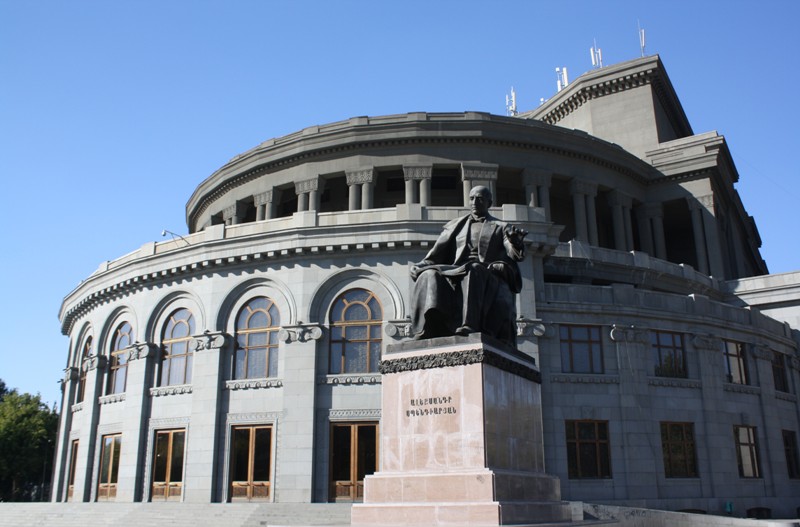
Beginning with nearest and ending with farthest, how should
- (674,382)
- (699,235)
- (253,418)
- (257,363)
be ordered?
(253,418) → (257,363) → (674,382) → (699,235)

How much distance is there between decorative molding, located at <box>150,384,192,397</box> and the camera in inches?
1289

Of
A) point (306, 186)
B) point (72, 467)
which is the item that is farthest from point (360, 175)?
point (72, 467)

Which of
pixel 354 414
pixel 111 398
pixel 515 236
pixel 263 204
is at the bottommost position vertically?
pixel 354 414

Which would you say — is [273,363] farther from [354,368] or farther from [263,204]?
[263,204]

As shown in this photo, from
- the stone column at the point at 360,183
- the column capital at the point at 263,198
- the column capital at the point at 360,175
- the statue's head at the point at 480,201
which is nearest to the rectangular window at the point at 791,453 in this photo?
the stone column at the point at 360,183

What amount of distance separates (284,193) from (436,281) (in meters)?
38.6

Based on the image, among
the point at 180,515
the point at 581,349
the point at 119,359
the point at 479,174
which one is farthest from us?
the point at 479,174

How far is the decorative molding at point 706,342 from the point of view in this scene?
33531mm

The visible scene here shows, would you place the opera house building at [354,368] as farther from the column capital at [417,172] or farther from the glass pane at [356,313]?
the column capital at [417,172]

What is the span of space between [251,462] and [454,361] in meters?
20.5

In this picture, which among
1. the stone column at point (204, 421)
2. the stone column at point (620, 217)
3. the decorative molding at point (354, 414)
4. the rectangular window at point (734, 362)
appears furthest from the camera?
the stone column at point (620, 217)

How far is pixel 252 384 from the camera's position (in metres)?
31.2

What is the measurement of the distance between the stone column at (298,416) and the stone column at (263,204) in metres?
18.5

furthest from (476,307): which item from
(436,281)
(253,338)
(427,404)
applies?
(253,338)
